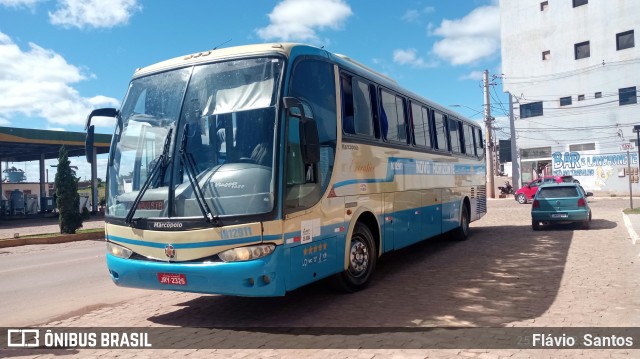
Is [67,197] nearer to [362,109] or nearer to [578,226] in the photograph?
[362,109]

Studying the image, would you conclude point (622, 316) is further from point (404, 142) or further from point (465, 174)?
point (465, 174)

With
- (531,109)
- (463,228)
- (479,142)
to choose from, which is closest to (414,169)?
(463,228)

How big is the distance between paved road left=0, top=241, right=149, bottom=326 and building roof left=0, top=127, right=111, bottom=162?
15331mm

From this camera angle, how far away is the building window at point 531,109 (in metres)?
40.5

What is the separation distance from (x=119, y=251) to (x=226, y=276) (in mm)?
1669

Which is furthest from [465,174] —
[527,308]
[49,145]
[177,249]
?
[49,145]

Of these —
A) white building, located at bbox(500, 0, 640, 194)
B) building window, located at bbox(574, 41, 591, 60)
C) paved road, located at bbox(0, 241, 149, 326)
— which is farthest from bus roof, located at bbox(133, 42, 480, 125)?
building window, located at bbox(574, 41, 591, 60)

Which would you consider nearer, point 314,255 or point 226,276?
point 226,276

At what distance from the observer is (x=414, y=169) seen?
Result: 945cm

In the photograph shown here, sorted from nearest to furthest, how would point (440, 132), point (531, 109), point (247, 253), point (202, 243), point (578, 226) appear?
1. point (247, 253)
2. point (202, 243)
3. point (440, 132)
4. point (578, 226)
5. point (531, 109)

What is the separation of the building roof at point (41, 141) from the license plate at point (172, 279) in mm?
23987

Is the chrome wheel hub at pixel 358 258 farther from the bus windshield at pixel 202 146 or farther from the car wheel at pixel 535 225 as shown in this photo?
the car wheel at pixel 535 225

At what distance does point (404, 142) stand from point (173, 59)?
443 centimetres

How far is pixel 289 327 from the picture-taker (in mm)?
5719
